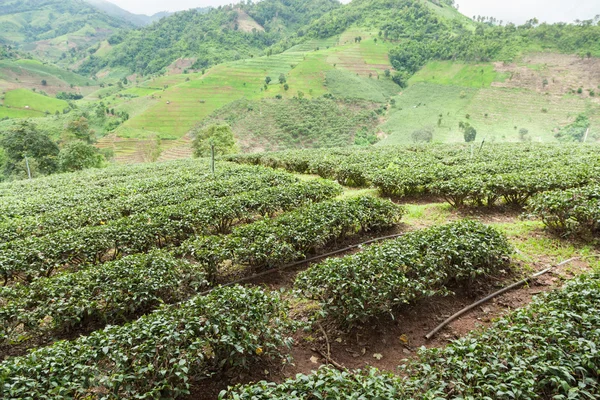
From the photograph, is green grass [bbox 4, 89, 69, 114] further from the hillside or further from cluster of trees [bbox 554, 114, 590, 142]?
cluster of trees [bbox 554, 114, 590, 142]

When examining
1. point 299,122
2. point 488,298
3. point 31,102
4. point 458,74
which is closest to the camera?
point 488,298

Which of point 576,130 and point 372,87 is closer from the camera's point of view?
point 576,130

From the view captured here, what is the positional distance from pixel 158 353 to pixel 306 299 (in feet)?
8.87

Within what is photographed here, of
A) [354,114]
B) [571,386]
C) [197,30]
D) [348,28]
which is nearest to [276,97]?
[354,114]

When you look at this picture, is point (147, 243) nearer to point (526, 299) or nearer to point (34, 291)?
point (34, 291)

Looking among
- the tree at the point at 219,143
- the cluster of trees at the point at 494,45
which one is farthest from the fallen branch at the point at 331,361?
the cluster of trees at the point at 494,45

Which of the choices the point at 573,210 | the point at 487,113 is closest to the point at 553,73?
the point at 487,113

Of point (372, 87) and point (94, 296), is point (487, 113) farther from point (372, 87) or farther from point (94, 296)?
point (94, 296)

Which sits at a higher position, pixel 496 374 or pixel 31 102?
pixel 31 102

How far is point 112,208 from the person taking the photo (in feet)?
31.2

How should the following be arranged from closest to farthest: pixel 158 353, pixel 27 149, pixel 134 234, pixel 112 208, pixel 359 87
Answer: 1. pixel 158 353
2. pixel 134 234
3. pixel 112 208
4. pixel 27 149
5. pixel 359 87

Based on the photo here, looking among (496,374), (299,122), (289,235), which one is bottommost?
(289,235)

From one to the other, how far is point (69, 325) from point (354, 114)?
80.2 meters

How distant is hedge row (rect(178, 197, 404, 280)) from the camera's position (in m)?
5.93
